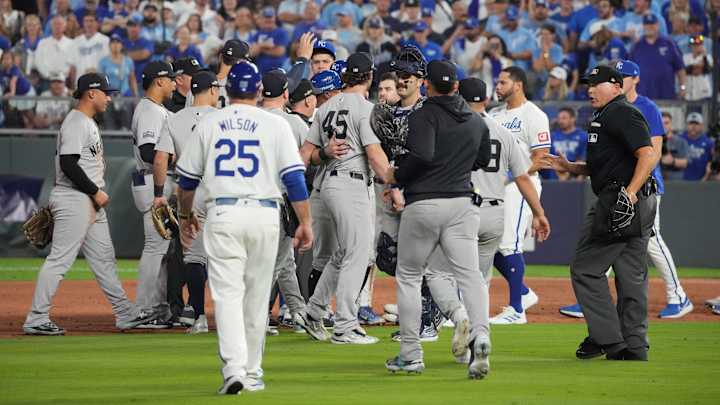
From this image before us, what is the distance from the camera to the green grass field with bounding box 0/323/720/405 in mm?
7504

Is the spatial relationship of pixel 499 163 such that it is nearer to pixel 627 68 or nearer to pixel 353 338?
pixel 627 68

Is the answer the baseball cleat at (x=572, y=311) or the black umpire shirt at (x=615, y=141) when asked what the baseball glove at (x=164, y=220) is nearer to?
the black umpire shirt at (x=615, y=141)

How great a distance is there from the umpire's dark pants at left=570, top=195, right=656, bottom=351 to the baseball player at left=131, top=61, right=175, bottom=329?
413cm

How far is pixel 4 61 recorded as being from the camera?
21359mm

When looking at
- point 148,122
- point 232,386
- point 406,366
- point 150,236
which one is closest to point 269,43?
point 148,122

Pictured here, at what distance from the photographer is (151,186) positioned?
12.1 m

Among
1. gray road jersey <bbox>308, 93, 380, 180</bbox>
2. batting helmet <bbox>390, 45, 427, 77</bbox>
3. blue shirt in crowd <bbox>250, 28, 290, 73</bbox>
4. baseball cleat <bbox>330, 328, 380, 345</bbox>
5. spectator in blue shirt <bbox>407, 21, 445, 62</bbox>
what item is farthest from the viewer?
blue shirt in crowd <bbox>250, 28, 290, 73</bbox>

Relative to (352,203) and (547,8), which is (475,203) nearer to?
(352,203)

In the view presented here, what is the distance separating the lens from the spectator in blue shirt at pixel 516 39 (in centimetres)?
2047

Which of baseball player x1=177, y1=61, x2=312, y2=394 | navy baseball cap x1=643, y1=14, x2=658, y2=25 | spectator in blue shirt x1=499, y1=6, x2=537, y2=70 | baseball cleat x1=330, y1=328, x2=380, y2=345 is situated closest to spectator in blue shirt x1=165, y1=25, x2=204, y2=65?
spectator in blue shirt x1=499, y1=6, x2=537, y2=70

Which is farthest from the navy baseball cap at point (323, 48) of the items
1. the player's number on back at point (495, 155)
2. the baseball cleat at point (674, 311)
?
the baseball cleat at point (674, 311)

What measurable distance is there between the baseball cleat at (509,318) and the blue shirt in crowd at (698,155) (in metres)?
7.77

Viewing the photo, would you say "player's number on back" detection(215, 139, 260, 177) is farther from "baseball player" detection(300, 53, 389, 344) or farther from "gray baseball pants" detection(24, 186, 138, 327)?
"gray baseball pants" detection(24, 186, 138, 327)

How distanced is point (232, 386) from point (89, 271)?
11692mm
